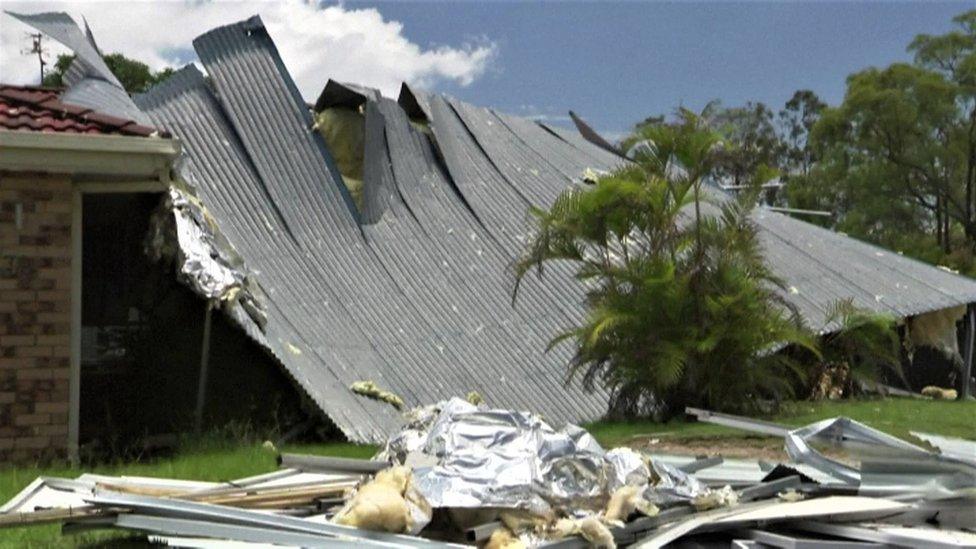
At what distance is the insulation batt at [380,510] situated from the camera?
5.68 metres

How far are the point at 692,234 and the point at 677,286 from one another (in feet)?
2.52

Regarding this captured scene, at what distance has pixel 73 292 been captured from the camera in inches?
360

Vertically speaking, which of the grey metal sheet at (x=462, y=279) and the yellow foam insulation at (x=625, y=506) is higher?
the grey metal sheet at (x=462, y=279)

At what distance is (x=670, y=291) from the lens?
13.3 m

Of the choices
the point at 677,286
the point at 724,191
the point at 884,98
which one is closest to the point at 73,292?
the point at 677,286

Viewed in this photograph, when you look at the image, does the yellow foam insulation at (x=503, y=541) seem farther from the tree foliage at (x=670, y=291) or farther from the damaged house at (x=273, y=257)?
the tree foliage at (x=670, y=291)

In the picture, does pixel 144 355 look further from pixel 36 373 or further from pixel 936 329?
pixel 936 329

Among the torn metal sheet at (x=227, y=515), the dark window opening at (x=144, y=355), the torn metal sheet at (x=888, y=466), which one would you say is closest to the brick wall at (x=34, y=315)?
the dark window opening at (x=144, y=355)

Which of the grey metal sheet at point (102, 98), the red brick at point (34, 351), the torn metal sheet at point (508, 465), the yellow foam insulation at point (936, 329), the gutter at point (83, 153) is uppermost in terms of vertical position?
the grey metal sheet at point (102, 98)

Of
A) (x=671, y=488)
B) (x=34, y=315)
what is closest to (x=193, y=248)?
(x=34, y=315)

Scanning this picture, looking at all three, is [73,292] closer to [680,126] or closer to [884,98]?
[680,126]

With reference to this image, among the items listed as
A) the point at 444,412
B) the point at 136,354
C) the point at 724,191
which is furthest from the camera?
the point at 724,191

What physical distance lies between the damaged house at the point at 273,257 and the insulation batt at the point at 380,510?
4.04 metres

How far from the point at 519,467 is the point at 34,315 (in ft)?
15.0
